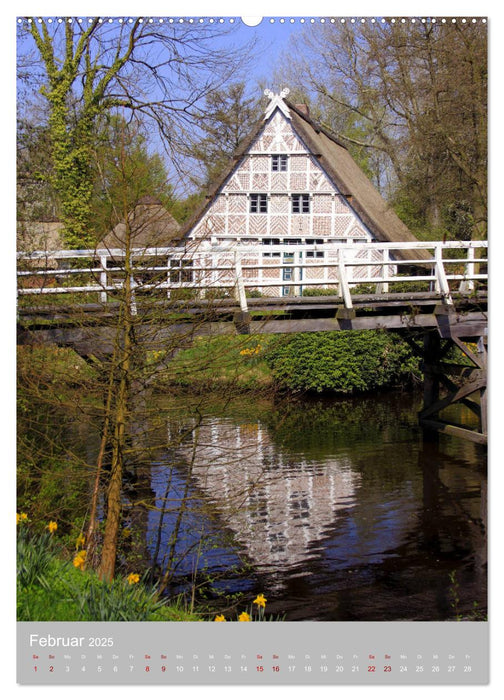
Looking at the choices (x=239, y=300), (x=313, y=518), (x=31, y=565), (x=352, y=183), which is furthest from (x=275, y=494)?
(x=352, y=183)

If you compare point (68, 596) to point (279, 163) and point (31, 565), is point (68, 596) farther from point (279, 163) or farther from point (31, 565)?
point (279, 163)

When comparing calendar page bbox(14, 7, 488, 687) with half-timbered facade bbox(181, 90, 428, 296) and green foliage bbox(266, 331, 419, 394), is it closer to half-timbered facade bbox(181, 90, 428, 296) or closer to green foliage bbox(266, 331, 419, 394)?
half-timbered facade bbox(181, 90, 428, 296)

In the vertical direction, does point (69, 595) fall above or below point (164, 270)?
below

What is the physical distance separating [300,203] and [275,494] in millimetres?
11507

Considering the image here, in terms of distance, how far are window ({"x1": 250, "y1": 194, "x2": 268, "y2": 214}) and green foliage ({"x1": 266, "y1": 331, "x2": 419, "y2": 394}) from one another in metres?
3.69

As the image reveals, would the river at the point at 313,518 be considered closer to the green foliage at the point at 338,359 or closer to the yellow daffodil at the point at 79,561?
the yellow daffodil at the point at 79,561

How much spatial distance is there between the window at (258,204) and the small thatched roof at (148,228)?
1216 centimetres

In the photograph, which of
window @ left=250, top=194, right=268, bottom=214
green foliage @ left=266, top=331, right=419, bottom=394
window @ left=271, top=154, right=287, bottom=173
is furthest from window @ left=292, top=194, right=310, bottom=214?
green foliage @ left=266, top=331, right=419, bottom=394

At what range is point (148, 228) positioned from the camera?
6715 mm

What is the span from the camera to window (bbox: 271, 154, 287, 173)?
21031 millimetres

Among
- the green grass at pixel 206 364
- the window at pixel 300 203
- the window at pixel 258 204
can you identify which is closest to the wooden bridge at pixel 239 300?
the green grass at pixel 206 364

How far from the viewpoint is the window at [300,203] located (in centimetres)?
2143

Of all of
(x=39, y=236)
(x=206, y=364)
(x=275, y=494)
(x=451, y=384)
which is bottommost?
(x=275, y=494)
